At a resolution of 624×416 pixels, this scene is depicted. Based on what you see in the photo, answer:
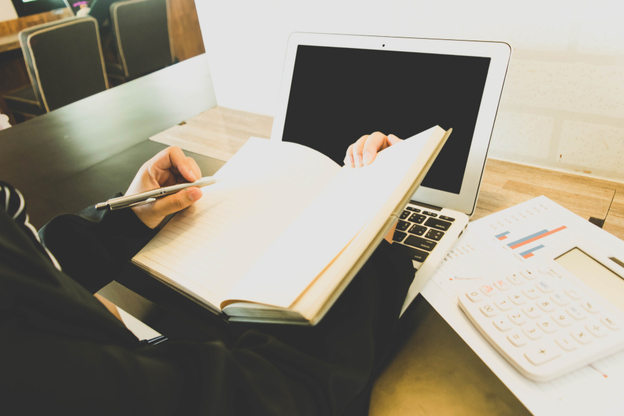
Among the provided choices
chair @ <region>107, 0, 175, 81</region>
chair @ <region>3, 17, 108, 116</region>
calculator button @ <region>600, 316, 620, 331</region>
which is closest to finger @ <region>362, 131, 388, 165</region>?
calculator button @ <region>600, 316, 620, 331</region>

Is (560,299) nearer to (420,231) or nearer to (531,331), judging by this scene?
(531,331)

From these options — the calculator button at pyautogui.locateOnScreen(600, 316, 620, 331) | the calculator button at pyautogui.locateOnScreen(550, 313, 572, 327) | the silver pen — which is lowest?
the calculator button at pyautogui.locateOnScreen(550, 313, 572, 327)

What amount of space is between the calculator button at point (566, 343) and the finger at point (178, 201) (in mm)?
471

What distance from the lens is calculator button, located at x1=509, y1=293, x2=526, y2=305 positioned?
0.38 metres

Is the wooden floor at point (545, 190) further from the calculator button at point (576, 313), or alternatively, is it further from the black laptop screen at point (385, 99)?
the calculator button at point (576, 313)

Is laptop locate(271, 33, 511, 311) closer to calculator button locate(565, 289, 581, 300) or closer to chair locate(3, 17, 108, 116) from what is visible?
calculator button locate(565, 289, 581, 300)

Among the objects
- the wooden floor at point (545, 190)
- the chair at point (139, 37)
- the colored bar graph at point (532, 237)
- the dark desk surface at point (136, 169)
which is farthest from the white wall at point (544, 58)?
the chair at point (139, 37)

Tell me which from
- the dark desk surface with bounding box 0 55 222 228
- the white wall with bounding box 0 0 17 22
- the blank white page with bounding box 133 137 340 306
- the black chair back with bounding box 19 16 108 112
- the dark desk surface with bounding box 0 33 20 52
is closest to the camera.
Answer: the blank white page with bounding box 133 137 340 306

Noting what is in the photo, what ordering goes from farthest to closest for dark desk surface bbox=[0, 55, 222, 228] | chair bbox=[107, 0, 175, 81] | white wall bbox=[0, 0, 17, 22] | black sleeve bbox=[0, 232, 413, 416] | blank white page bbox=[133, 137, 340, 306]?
white wall bbox=[0, 0, 17, 22] < chair bbox=[107, 0, 175, 81] < dark desk surface bbox=[0, 55, 222, 228] < blank white page bbox=[133, 137, 340, 306] < black sleeve bbox=[0, 232, 413, 416]

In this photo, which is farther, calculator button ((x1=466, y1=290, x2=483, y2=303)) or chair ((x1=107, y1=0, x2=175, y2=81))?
chair ((x1=107, y1=0, x2=175, y2=81))

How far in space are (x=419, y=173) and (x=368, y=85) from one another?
37 centimetres

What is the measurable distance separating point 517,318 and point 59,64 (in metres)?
2.68

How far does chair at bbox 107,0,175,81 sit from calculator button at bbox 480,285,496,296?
114 inches

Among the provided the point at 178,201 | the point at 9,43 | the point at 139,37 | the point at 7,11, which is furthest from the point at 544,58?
the point at 7,11
